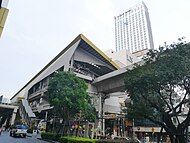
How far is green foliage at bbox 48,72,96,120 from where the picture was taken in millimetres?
26547

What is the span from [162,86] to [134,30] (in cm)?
9780

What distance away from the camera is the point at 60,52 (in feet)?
187

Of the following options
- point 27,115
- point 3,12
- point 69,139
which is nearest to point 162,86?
point 69,139

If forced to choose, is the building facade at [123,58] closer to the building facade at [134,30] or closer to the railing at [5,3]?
the building facade at [134,30]

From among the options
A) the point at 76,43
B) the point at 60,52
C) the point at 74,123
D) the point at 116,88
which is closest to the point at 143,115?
the point at 74,123

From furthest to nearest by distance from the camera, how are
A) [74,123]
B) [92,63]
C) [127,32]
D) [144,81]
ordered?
[127,32] → [92,63] → [74,123] → [144,81]

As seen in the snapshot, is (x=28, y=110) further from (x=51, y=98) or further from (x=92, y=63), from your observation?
(x=51, y=98)

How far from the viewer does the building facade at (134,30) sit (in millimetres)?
108875

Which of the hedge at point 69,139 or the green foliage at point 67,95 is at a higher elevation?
the green foliage at point 67,95

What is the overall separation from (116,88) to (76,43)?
44.5 ft

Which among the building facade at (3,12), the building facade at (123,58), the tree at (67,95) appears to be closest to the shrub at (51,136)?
the tree at (67,95)

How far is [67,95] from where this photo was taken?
26625 millimetres

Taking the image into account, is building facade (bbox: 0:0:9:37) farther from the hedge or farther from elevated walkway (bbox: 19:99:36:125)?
elevated walkway (bbox: 19:99:36:125)

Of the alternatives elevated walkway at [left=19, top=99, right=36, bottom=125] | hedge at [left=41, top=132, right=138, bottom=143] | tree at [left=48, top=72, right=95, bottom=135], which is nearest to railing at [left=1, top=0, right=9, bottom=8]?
hedge at [left=41, top=132, right=138, bottom=143]
